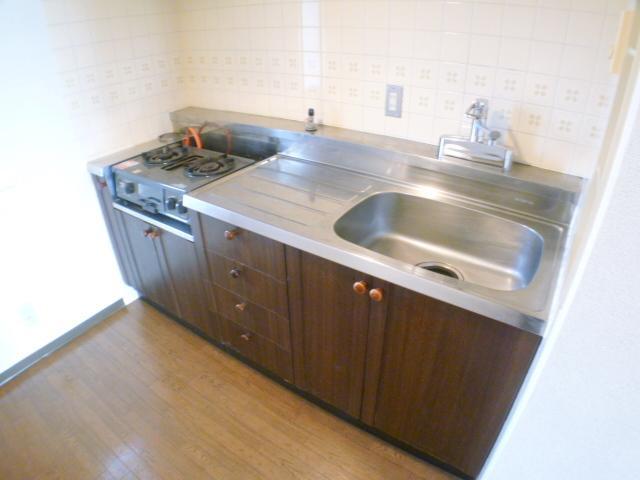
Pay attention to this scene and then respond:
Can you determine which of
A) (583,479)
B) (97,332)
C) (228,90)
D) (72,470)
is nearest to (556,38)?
(583,479)

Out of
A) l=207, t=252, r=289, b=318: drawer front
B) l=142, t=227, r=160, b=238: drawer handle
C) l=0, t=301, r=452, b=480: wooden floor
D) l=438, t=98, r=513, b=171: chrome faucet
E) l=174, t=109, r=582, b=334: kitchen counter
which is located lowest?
l=0, t=301, r=452, b=480: wooden floor

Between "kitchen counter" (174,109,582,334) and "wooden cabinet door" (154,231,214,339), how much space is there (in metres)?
0.31

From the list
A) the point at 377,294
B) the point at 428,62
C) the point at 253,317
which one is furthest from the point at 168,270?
the point at 428,62

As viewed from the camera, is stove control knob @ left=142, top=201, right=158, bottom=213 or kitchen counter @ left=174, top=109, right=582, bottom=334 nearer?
kitchen counter @ left=174, top=109, right=582, bottom=334

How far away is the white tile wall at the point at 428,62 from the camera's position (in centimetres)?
117

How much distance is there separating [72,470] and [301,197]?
1.34 metres

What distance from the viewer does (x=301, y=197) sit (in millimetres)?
1462

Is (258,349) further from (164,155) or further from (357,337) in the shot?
(164,155)

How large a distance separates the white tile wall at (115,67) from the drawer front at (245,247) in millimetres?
832

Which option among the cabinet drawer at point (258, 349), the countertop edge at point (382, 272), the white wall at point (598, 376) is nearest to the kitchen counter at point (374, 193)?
the countertop edge at point (382, 272)

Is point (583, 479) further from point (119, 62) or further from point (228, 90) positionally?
point (119, 62)

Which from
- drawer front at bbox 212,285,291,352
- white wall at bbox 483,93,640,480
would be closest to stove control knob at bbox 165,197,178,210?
drawer front at bbox 212,285,291,352

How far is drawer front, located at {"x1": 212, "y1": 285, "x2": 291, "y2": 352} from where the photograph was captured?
1539mm

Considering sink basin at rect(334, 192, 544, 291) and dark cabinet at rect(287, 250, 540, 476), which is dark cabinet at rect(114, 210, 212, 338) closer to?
dark cabinet at rect(287, 250, 540, 476)
